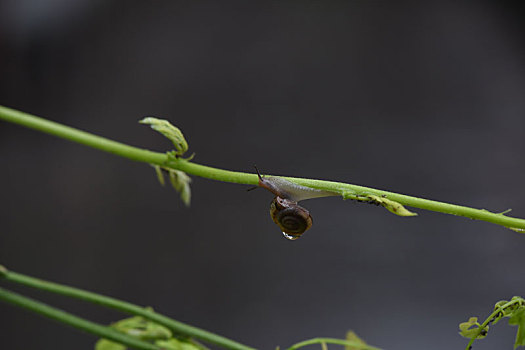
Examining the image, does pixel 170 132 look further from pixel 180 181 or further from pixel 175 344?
pixel 175 344

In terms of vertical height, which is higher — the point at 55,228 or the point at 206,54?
the point at 206,54

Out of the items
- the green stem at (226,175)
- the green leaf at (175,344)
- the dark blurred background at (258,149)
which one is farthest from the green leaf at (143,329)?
the dark blurred background at (258,149)

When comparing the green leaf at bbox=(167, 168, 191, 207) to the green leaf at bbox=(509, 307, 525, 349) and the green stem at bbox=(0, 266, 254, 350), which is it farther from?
the green leaf at bbox=(509, 307, 525, 349)

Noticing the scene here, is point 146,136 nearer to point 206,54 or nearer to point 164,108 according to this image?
point 164,108

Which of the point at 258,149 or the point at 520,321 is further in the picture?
the point at 258,149

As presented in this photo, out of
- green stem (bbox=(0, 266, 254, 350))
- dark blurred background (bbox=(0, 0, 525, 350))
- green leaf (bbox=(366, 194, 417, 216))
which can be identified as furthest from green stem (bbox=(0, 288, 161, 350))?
dark blurred background (bbox=(0, 0, 525, 350))

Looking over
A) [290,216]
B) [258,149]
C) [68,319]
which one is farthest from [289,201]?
[258,149]

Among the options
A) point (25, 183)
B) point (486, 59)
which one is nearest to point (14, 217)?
point (25, 183)
